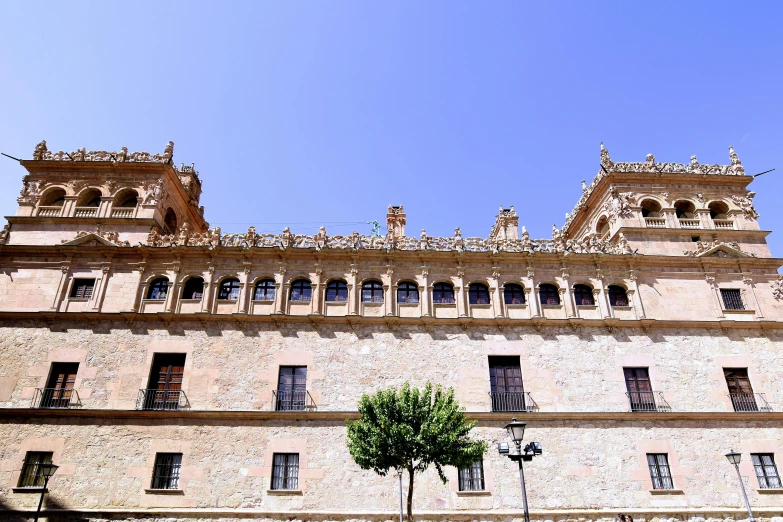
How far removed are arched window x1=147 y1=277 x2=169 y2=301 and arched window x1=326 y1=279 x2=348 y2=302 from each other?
6.65 metres

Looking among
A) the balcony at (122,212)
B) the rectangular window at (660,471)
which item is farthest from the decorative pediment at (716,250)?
the balcony at (122,212)

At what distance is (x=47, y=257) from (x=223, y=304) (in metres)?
7.77

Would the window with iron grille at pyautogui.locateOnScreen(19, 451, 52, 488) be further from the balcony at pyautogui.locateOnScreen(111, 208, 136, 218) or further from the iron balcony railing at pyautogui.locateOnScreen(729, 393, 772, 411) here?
the iron balcony railing at pyautogui.locateOnScreen(729, 393, 772, 411)

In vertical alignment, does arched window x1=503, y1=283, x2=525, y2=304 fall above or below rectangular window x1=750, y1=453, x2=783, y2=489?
above

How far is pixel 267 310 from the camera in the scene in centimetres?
2258

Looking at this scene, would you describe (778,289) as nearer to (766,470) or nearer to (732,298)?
(732,298)

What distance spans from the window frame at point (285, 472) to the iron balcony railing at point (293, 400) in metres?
1.69

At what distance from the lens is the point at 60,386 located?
20812 mm

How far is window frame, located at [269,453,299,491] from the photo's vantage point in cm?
1950

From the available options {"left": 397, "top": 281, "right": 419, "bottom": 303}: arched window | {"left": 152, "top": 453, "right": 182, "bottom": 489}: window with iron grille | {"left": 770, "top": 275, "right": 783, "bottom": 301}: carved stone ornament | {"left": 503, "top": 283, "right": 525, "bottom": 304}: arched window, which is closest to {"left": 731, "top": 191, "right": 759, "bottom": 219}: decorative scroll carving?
{"left": 770, "top": 275, "right": 783, "bottom": 301}: carved stone ornament

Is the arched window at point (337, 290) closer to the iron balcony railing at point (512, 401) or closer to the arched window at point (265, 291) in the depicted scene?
the arched window at point (265, 291)

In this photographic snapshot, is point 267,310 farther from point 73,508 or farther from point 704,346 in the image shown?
point 704,346

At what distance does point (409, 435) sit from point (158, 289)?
1281cm

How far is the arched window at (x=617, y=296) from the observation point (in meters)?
23.9
